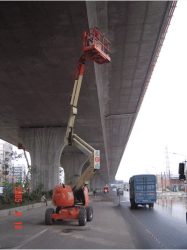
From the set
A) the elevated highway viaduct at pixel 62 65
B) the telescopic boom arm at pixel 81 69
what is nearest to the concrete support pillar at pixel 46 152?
the elevated highway viaduct at pixel 62 65

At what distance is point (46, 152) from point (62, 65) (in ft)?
62.1

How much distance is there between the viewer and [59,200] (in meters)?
13.0

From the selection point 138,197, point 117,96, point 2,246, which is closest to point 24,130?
point 117,96

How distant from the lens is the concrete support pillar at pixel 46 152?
34188 millimetres

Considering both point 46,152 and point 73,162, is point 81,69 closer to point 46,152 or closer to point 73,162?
point 46,152

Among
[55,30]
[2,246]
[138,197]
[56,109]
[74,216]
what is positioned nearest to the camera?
[2,246]

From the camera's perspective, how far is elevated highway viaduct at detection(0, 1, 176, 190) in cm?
1312

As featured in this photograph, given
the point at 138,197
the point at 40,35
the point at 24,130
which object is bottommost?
the point at 138,197

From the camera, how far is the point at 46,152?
34469 millimetres

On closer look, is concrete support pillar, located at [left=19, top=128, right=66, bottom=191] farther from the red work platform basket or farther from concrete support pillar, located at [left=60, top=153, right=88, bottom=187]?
concrete support pillar, located at [left=60, top=153, right=88, bottom=187]

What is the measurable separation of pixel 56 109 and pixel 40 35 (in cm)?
1369

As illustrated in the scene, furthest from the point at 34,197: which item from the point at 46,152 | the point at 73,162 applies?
the point at 73,162

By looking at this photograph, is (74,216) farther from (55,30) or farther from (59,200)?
(55,30)

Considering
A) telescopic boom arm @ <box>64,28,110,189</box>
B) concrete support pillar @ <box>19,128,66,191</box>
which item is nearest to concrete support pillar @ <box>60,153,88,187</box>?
concrete support pillar @ <box>19,128,66,191</box>
